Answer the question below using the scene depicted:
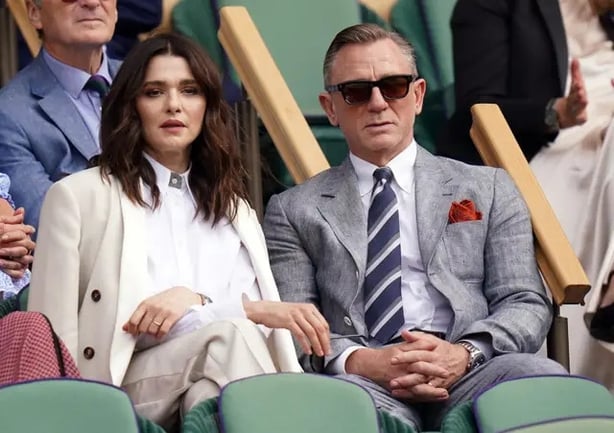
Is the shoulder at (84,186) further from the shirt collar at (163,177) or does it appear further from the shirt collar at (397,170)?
the shirt collar at (397,170)

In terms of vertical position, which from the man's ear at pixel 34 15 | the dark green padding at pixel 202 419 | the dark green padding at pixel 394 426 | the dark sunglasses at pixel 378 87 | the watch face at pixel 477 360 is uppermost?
the man's ear at pixel 34 15

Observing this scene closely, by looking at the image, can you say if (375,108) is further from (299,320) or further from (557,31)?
(557,31)

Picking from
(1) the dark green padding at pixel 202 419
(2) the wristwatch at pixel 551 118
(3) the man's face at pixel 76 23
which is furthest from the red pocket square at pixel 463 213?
(2) the wristwatch at pixel 551 118

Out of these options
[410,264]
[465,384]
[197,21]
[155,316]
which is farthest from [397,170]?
[197,21]

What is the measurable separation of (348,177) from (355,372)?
1.63 ft

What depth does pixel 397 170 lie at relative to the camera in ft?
13.0

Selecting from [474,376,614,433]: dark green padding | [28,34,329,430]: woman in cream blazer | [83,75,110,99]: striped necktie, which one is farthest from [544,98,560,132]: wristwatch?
[474,376,614,433]: dark green padding

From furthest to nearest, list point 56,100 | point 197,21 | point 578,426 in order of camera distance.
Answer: point 197,21, point 56,100, point 578,426

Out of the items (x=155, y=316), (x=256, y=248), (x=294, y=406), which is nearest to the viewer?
(x=294, y=406)

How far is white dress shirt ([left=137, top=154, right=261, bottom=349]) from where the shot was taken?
3502 millimetres

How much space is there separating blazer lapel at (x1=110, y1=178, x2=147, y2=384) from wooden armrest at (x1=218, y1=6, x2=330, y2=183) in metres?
0.80

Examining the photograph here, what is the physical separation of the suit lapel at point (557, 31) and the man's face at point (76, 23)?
4.70 ft

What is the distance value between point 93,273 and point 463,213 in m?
0.85

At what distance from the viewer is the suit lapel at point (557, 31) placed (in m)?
5.28
